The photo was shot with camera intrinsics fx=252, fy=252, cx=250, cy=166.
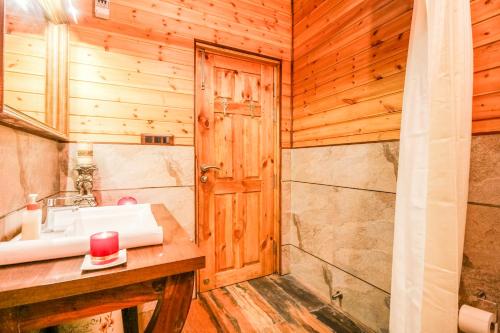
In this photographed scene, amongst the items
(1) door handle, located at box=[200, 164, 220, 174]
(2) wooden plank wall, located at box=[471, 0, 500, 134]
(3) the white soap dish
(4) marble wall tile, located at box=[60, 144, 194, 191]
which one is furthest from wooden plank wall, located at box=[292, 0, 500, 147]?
(3) the white soap dish

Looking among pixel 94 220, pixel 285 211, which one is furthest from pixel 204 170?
pixel 94 220

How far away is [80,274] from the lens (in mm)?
692

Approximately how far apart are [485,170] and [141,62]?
7.89ft

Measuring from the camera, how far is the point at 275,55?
2670mm

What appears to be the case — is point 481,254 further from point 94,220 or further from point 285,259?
point 94,220

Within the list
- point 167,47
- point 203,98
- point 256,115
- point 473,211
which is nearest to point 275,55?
point 256,115

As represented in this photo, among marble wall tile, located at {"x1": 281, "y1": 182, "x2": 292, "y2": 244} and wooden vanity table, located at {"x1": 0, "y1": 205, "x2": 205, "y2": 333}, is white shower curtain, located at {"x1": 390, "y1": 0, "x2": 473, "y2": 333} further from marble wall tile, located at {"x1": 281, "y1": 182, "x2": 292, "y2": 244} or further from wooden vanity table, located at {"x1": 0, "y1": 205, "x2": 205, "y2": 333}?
marble wall tile, located at {"x1": 281, "y1": 182, "x2": 292, "y2": 244}

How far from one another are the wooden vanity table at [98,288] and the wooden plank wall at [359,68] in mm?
1583

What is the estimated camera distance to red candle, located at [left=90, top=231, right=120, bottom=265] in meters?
0.74

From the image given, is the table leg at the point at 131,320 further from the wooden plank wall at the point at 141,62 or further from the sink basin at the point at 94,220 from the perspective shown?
the wooden plank wall at the point at 141,62

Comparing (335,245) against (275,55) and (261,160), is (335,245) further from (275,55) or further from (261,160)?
(275,55)

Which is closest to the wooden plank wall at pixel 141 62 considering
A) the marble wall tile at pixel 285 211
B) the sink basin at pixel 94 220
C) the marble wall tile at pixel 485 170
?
the sink basin at pixel 94 220

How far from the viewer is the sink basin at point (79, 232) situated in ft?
2.50

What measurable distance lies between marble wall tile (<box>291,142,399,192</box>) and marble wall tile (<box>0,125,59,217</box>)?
6.70 feet
